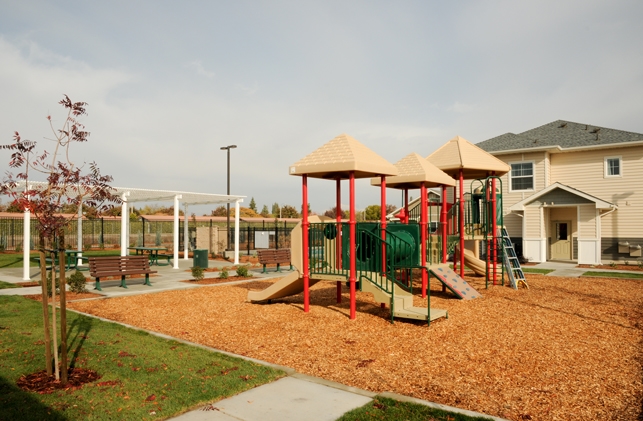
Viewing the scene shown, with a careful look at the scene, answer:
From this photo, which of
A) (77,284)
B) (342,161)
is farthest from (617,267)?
(77,284)

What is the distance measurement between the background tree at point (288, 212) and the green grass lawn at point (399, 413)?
66.4 meters

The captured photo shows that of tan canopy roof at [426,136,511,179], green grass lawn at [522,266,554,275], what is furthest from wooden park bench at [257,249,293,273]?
green grass lawn at [522,266,554,275]

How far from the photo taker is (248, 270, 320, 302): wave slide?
1011 centimetres

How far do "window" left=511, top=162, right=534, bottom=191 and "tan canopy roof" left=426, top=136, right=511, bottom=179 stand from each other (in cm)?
993

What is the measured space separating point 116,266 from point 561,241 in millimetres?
20852

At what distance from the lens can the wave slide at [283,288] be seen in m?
10.1

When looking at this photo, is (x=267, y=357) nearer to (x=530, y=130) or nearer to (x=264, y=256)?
(x=264, y=256)

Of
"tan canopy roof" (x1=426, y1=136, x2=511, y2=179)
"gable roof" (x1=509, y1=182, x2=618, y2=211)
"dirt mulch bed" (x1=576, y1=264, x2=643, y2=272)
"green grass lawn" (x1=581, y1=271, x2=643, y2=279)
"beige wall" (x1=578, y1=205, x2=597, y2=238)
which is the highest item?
"tan canopy roof" (x1=426, y1=136, x2=511, y2=179)

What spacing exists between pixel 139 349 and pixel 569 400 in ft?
18.2

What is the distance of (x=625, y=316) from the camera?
30.6 feet

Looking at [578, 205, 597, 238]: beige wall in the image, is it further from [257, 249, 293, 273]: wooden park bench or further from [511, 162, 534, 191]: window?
[257, 249, 293, 273]: wooden park bench

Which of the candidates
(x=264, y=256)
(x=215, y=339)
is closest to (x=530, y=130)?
(x=264, y=256)

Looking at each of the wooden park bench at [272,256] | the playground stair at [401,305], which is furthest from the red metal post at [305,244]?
Answer: the wooden park bench at [272,256]

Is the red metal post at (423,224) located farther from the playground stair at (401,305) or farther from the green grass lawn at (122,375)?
the green grass lawn at (122,375)
